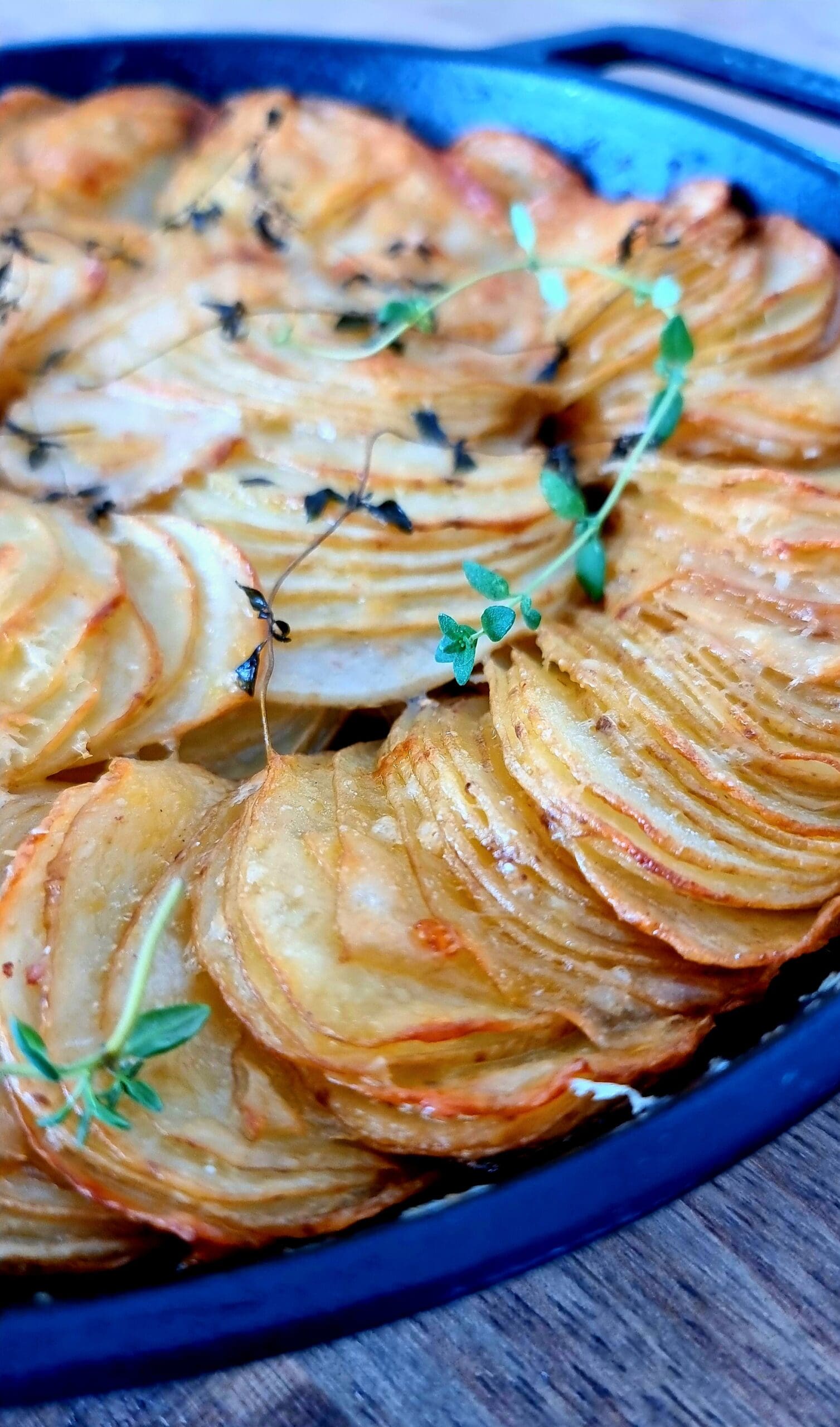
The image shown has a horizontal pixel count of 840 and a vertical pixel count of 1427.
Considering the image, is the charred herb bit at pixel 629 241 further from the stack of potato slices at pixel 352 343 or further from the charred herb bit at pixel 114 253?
the charred herb bit at pixel 114 253

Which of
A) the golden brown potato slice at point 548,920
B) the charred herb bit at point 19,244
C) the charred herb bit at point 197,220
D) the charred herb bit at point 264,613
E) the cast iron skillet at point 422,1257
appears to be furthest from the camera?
the charred herb bit at point 197,220

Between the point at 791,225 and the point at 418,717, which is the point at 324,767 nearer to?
the point at 418,717

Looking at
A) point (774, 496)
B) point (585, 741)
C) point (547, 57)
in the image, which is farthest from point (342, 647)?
point (547, 57)

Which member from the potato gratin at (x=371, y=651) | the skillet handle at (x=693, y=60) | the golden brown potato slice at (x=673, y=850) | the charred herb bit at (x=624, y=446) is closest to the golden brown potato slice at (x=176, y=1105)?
the potato gratin at (x=371, y=651)

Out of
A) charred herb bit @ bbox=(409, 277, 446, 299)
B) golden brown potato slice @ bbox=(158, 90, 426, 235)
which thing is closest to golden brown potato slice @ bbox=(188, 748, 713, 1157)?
charred herb bit @ bbox=(409, 277, 446, 299)

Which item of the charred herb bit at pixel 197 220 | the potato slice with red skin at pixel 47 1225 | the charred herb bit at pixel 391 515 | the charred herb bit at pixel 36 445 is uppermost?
the charred herb bit at pixel 197 220

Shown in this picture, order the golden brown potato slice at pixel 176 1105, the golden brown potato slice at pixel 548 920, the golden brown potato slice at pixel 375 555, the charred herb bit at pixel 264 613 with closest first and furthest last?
the golden brown potato slice at pixel 176 1105, the golden brown potato slice at pixel 548 920, the charred herb bit at pixel 264 613, the golden brown potato slice at pixel 375 555

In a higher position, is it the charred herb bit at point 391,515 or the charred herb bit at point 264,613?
the charred herb bit at point 391,515

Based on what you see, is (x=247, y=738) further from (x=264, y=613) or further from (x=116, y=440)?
(x=116, y=440)
